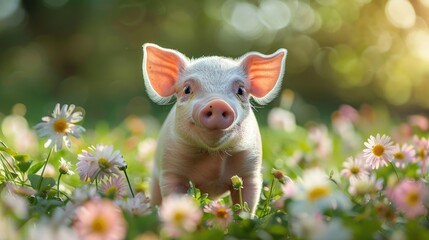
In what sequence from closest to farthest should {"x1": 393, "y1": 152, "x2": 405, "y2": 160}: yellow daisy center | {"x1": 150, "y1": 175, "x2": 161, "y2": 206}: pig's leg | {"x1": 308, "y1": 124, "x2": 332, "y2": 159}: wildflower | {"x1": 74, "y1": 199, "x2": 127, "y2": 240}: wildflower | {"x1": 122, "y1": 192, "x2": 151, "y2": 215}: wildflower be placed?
{"x1": 74, "y1": 199, "x2": 127, "y2": 240}: wildflower
{"x1": 122, "y1": 192, "x2": 151, "y2": 215}: wildflower
{"x1": 393, "y1": 152, "x2": 405, "y2": 160}: yellow daisy center
{"x1": 150, "y1": 175, "x2": 161, "y2": 206}: pig's leg
{"x1": 308, "y1": 124, "x2": 332, "y2": 159}: wildflower

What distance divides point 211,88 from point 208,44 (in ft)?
45.2

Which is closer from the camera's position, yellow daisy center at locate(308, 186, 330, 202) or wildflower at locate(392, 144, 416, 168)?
yellow daisy center at locate(308, 186, 330, 202)

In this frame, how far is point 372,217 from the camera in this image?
1.83 metres

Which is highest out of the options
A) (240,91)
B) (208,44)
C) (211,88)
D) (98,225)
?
(208,44)

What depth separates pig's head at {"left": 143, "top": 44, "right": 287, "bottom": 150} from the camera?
101 inches

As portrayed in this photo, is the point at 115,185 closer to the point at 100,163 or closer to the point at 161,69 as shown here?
the point at 100,163

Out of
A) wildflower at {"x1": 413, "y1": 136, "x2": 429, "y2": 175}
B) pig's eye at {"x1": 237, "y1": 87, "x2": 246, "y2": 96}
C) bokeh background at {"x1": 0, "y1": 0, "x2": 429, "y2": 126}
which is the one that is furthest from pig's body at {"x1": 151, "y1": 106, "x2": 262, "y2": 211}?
bokeh background at {"x1": 0, "y1": 0, "x2": 429, "y2": 126}

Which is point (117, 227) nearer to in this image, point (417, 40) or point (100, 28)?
point (417, 40)

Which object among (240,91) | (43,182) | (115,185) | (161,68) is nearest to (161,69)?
(161,68)

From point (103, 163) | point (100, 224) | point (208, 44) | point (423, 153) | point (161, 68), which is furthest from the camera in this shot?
point (208, 44)

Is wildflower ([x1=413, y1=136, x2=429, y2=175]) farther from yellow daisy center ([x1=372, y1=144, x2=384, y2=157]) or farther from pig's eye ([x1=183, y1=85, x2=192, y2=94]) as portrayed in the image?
pig's eye ([x1=183, y1=85, x2=192, y2=94])

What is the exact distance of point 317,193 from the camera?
64.6 inches

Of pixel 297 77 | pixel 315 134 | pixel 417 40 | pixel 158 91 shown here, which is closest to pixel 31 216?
pixel 158 91

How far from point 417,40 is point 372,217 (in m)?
11.1
